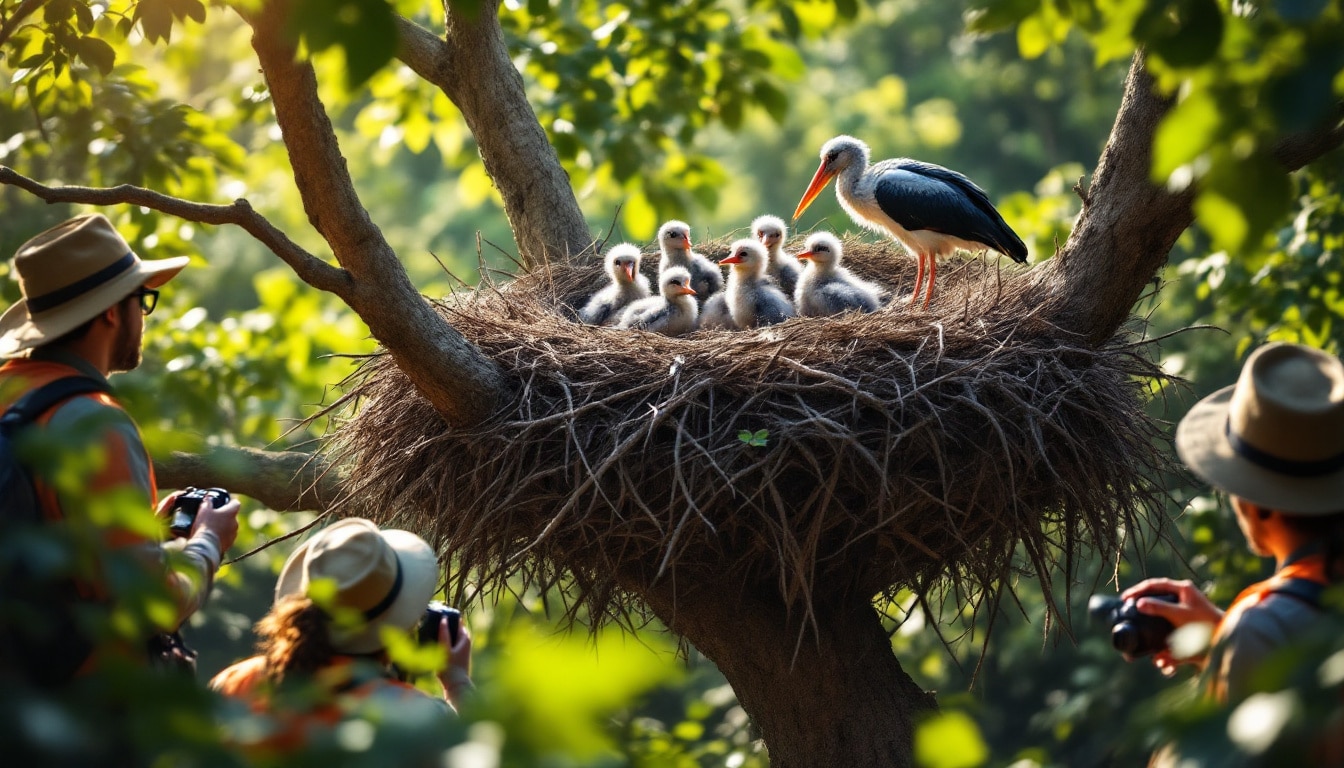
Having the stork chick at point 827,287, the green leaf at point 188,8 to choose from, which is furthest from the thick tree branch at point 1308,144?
the green leaf at point 188,8

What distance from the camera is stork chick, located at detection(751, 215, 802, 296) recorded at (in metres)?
6.01

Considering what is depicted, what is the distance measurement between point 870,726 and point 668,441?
108 cm

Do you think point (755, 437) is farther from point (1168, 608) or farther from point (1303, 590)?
point (1303, 590)

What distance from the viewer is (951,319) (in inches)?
162

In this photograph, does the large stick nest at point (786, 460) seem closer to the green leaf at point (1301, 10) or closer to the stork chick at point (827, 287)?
the stork chick at point (827, 287)

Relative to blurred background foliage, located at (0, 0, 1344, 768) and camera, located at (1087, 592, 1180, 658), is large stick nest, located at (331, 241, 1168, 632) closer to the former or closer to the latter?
blurred background foliage, located at (0, 0, 1344, 768)

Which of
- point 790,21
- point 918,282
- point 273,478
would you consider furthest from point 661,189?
point 273,478

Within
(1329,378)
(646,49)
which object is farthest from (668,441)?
(646,49)

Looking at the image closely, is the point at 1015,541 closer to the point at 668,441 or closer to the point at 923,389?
the point at 923,389

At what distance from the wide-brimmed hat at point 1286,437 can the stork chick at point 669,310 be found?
118 inches

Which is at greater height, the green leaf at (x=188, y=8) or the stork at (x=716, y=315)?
the green leaf at (x=188, y=8)

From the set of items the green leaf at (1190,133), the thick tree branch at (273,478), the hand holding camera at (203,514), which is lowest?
the green leaf at (1190,133)

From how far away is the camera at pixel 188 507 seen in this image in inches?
110

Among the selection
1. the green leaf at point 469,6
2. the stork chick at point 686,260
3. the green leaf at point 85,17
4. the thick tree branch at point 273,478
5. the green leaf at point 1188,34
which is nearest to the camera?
the green leaf at point 1188,34
